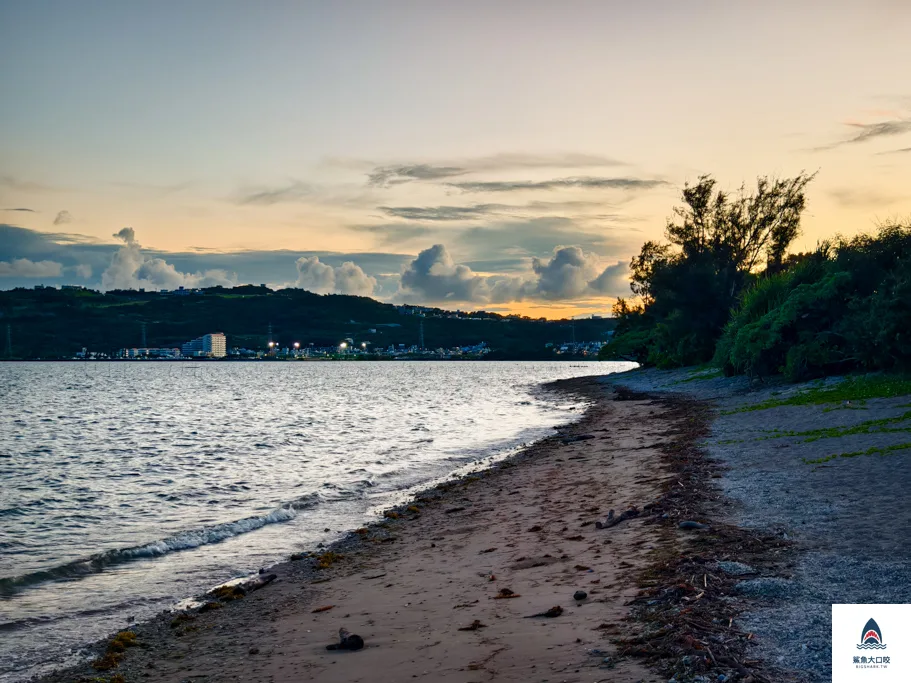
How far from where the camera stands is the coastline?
21.0ft

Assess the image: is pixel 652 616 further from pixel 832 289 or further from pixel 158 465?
pixel 832 289

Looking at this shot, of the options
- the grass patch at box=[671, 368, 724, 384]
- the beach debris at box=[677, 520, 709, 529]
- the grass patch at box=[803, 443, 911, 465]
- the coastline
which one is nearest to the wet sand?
the coastline

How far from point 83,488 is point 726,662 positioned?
2323cm

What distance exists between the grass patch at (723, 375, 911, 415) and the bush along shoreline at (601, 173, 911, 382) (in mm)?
1497

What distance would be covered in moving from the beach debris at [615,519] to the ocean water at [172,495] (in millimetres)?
6331

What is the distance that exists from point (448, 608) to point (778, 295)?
4014 centimetres

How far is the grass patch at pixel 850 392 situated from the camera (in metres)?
26.0

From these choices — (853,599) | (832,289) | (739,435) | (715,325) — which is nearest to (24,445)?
(739,435)

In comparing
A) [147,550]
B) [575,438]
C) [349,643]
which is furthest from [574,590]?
[575,438]

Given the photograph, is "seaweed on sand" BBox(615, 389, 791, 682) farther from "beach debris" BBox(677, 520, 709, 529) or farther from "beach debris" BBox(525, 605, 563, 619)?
"beach debris" BBox(525, 605, 563, 619)

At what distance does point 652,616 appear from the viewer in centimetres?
719

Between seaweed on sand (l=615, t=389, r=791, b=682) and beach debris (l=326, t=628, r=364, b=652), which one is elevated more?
seaweed on sand (l=615, t=389, r=791, b=682)

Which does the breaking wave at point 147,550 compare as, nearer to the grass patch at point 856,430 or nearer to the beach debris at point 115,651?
the beach debris at point 115,651

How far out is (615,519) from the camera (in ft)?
42.1
